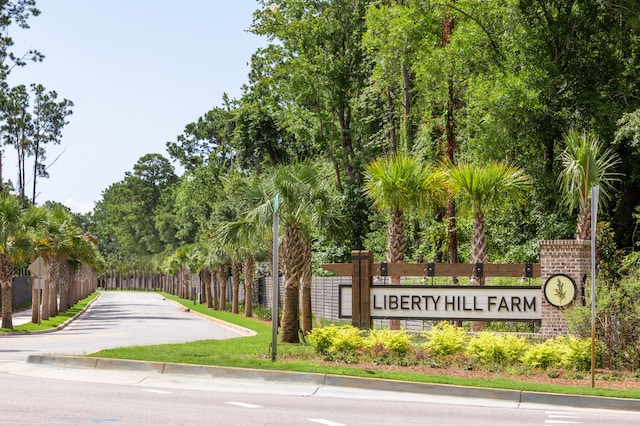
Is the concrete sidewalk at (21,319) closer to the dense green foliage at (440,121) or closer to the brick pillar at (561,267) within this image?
the dense green foliage at (440,121)

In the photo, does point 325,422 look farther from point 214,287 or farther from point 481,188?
point 214,287

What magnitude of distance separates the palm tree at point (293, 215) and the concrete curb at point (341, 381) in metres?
6.94

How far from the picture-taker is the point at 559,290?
20297mm

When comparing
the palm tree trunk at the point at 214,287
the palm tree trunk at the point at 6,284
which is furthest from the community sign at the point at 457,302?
the palm tree trunk at the point at 214,287

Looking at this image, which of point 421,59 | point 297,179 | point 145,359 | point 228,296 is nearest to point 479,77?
point 421,59

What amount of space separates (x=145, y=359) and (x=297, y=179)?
8.60m

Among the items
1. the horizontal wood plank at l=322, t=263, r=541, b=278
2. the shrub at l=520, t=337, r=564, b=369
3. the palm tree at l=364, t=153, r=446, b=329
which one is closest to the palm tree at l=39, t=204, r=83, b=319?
the palm tree at l=364, t=153, r=446, b=329

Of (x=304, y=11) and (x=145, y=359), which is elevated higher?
(x=304, y=11)

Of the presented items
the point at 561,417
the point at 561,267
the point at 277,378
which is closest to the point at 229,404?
the point at 277,378

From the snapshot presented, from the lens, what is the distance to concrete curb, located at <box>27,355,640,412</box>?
14.5 m

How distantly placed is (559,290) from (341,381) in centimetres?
639

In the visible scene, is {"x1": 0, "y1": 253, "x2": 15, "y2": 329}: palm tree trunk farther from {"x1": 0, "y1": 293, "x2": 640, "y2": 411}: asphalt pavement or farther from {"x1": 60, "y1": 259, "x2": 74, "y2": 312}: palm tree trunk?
{"x1": 0, "y1": 293, "x2": 640, "y2": 411}: asphalt pavement

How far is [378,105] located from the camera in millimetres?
55562

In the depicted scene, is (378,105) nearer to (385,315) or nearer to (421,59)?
(421,59)
